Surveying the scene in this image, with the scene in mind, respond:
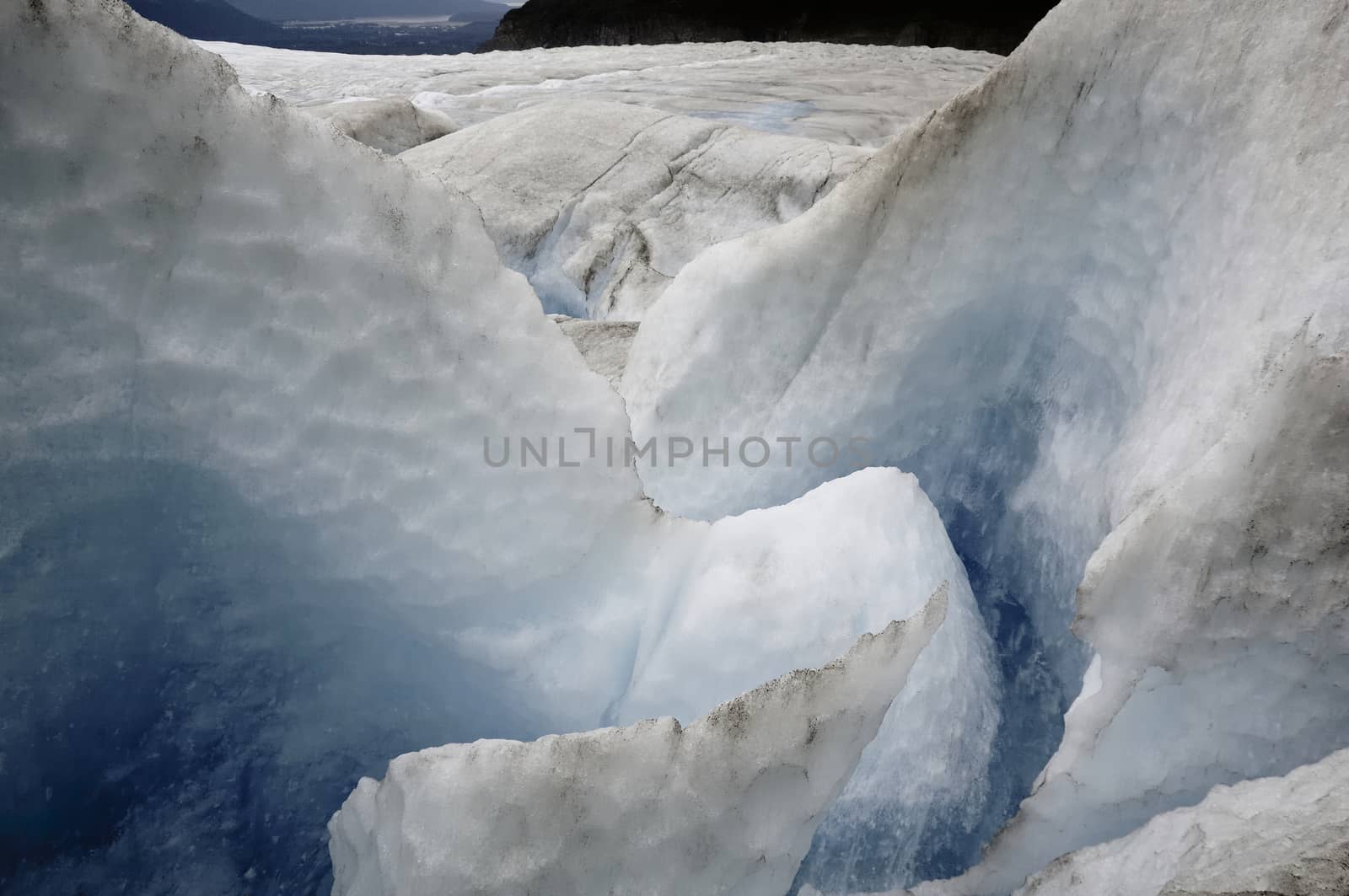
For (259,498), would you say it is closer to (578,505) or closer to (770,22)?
(578,505)

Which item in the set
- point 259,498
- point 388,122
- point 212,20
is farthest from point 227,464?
point 212,20

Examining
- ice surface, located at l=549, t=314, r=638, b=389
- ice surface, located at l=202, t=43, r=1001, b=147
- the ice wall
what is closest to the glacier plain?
the ice wall

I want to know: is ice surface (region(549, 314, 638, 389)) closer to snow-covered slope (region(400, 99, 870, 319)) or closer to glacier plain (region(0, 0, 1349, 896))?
snow-covered slope (region(400, 99, 870, 319))

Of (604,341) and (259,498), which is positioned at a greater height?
(259,498)

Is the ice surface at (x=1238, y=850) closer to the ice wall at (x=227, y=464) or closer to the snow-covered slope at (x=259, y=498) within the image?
the snow-covered slope at (x=259, y=498)

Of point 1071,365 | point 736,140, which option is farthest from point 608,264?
point 1071,365

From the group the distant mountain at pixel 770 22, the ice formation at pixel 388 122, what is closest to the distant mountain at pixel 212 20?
the distant mountain at pixel 770 22
